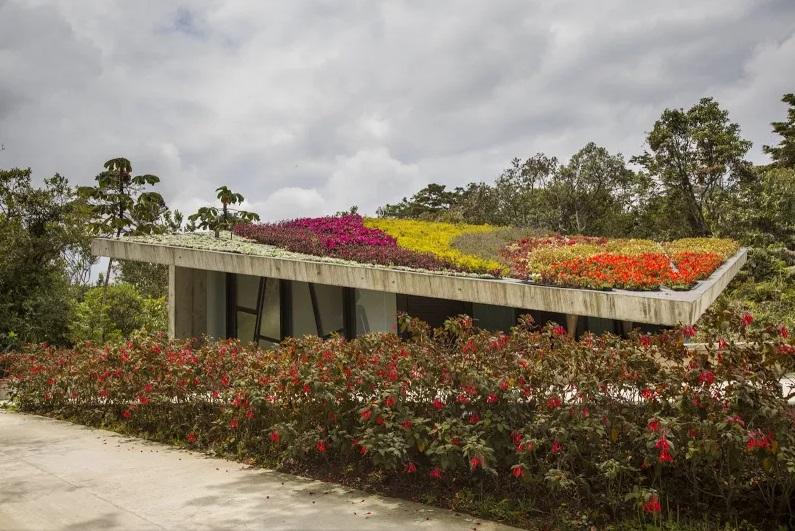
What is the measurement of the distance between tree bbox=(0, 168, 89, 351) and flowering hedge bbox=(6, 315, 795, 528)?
14.1 m

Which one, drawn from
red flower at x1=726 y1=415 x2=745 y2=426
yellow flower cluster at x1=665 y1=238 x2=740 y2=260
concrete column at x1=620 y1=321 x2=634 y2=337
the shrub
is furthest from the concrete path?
the shrub

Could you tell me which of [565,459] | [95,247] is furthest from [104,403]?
[565,459]

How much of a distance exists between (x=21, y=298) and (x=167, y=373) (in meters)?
12.6

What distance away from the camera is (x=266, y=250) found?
12500mm

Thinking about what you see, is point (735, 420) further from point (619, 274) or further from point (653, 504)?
point (619, 274)

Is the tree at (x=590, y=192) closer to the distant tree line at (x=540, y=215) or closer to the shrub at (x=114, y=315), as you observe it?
the distant tree line at (x=540, y=215)

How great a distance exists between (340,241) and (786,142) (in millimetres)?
29315

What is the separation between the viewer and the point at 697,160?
29.4m

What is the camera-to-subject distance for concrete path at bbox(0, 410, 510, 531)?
16.0 ft

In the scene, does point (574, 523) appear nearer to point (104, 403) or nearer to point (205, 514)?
point (205, 514)

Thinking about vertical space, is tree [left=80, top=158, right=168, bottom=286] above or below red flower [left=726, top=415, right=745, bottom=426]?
above

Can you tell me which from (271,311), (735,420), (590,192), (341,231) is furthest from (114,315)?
(590,192)

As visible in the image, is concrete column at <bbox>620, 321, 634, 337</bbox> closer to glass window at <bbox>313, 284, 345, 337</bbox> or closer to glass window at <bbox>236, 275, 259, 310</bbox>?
glass window at <bbox>313, 284, 345, 337</bbox>

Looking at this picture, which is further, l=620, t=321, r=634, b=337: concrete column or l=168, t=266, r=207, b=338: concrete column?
l=620, t=321, r=634, b=337: concrete column
